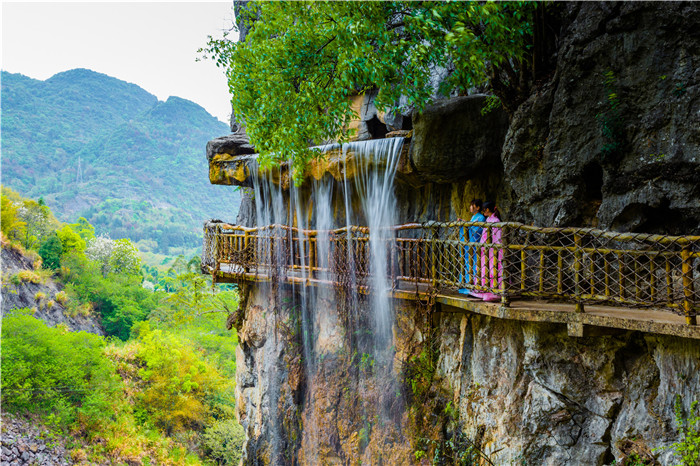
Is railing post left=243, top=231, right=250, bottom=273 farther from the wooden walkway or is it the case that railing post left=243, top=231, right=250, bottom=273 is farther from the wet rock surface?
the wet rock surface

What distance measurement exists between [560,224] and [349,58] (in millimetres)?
4348

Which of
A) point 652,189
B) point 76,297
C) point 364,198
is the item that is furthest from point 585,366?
point 76,297

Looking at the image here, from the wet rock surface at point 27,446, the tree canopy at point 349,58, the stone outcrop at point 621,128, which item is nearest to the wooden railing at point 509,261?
the stone outcrop at point 621,128

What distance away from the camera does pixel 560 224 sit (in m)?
6.93

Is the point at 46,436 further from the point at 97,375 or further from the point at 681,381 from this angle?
the point at 681,381

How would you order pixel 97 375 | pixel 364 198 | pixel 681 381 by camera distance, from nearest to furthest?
1. pixel 681 381
2. pixel 364 198
3. pixel 97 375

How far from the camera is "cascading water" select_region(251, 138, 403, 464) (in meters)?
9.08

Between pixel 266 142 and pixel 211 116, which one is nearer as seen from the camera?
pixel 266 142

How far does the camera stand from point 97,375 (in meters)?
23.3

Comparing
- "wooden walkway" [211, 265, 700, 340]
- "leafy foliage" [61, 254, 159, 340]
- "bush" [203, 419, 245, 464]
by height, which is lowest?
"bush" [203, 419, 245, 464]

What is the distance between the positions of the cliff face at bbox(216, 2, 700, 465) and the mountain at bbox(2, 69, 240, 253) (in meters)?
103

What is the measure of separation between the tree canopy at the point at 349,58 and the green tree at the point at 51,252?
127 feet

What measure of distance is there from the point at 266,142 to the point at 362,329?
4.40 meters

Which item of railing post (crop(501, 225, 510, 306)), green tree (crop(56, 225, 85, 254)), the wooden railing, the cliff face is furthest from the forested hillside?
railing post (crop(501, 225, 510, 306))
